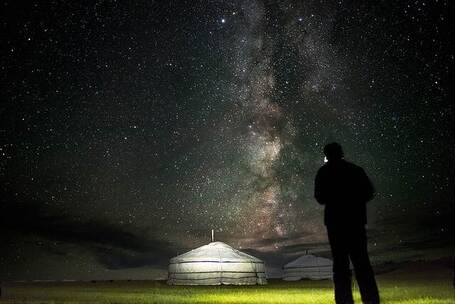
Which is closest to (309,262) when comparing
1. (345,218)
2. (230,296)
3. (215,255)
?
(215,255)

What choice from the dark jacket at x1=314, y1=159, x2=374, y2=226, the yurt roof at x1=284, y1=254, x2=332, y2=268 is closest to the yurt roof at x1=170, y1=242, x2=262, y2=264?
the yurt roof at x1=284, y1=254, x2=332, y2=268

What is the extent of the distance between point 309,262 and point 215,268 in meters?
12.4

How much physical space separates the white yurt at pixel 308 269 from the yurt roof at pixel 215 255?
30.2 feet

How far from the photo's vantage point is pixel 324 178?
4293 mm

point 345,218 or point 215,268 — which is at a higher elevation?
point 345,218

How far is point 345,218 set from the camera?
403cm

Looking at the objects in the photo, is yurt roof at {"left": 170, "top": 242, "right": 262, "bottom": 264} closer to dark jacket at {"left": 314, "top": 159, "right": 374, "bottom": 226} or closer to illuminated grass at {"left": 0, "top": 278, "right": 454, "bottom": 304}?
illuminated grass at {"left": 0, "top": 278, "right": 454, "bottom": 304}

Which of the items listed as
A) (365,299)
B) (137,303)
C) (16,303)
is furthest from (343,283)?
(16,303)

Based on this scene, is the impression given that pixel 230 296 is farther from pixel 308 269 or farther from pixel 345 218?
pixel 308 269

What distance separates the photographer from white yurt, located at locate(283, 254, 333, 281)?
3053 centimetres

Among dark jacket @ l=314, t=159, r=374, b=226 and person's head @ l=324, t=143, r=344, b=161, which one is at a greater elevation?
person's head @ l=324, t=143, r=344, b=161

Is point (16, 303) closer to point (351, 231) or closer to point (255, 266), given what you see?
point (351, 231)

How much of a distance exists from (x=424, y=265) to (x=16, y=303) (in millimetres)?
59838

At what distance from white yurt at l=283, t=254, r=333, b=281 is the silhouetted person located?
27656 millimetres
